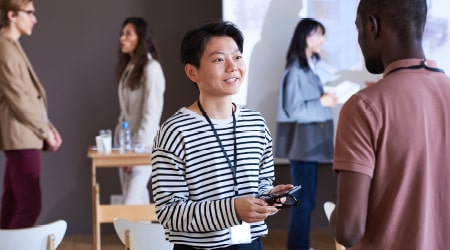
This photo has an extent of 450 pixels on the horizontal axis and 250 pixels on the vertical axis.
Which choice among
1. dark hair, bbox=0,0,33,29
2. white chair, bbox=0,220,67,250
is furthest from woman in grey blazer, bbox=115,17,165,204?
white chair, bbox=0,220,67,250

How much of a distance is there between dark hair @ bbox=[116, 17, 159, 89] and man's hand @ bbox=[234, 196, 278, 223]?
3.16 meters

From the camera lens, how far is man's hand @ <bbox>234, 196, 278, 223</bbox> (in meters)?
1.79

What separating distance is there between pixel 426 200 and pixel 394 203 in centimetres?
7

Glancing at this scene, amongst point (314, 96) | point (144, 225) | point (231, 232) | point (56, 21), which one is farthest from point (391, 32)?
point (56, 21)

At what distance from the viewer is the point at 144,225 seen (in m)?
2.51

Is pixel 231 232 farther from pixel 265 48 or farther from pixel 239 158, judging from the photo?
pixel 265 48

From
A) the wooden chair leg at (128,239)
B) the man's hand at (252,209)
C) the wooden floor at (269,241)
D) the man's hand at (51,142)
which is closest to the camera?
the man's hand at (252,209)

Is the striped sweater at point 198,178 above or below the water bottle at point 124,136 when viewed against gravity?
above

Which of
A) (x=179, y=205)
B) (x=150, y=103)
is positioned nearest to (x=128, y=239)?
(x=179, y=205)

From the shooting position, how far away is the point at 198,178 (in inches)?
74.9

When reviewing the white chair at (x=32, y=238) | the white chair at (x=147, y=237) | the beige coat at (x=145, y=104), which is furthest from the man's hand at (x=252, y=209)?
the beige coat at (x=145, y=104)

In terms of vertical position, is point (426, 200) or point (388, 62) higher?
point (388, 62)

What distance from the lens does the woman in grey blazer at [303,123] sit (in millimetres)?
4711

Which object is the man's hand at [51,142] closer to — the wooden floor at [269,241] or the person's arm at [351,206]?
the wooden floor at [269,241]
